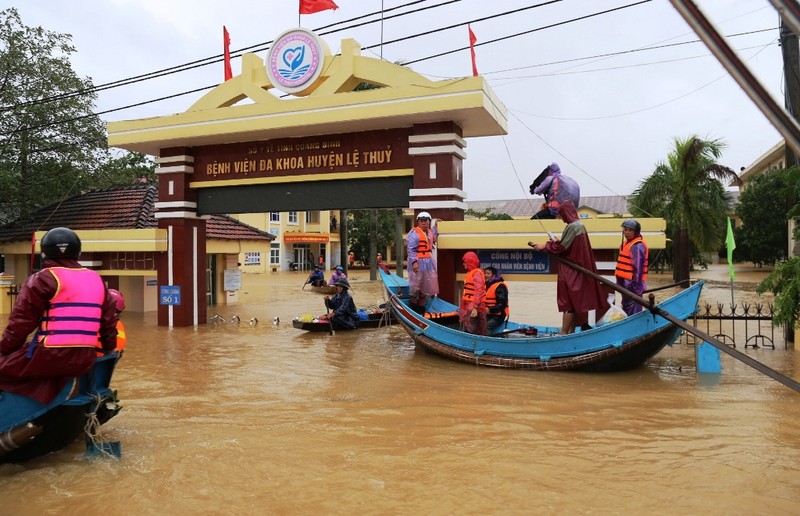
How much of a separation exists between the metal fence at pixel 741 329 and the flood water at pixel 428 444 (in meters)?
0.78

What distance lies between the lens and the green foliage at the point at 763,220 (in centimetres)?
3212

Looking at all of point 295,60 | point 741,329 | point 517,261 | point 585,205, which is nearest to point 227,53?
point 295,60

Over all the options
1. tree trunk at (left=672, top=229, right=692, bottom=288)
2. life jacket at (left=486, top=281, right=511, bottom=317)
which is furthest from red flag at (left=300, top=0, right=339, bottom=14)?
tree trunk at (left=672, top=229, right=692, bottom=288)

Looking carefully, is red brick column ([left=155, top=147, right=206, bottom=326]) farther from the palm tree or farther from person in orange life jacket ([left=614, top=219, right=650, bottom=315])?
the palm tree

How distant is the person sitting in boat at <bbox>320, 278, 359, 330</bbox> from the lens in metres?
12.3

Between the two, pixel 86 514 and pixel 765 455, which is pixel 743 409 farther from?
pixel 86 514

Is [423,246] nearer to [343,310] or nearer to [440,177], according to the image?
[440,177]

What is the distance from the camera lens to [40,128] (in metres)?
19.4

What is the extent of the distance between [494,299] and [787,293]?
395cm

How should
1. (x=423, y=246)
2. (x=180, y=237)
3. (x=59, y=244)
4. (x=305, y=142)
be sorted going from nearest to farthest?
(x=59, y=244), (x=423, y=246), (x=305, y=142), (x=180, y=237)

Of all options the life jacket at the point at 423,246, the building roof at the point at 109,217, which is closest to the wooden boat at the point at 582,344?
the life jacket at the point at 423,246

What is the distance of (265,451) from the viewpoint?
4.96 m

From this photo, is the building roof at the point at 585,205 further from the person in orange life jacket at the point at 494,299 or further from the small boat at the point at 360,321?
the person in orange life jacket at the point at 494,299

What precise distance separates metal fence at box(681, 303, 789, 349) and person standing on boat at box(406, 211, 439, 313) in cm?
Answer: 419
